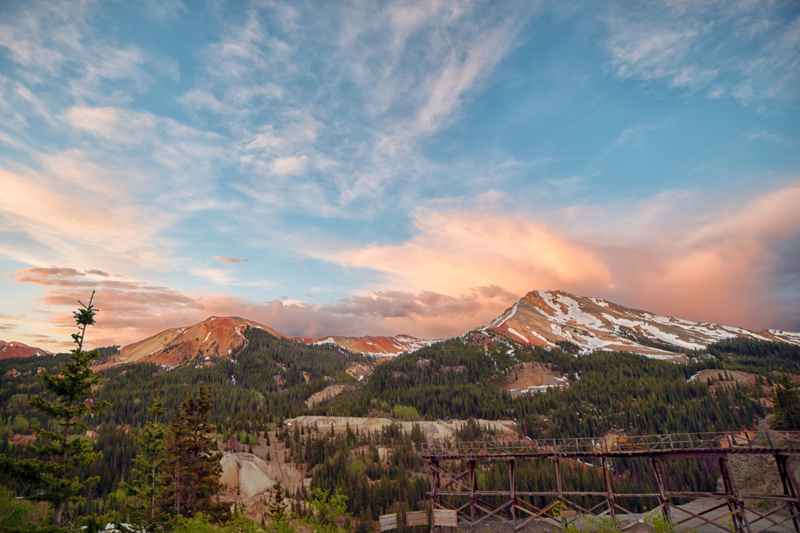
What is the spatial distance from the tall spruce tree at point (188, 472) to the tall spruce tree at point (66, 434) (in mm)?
18557

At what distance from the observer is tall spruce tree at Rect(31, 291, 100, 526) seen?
80.5ft

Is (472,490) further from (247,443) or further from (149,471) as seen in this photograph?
(247,443)

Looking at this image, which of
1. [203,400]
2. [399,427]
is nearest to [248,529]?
[203,400]

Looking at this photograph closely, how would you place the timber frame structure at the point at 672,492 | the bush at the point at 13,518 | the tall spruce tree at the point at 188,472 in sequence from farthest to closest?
the tall spruce tree at the point at 188,472 → the timber frame structure at the point at 672,492 → the bush at the point at 13,518

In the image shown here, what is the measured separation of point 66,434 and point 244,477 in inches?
3796

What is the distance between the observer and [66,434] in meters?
26.0

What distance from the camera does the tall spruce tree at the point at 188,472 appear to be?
43.5 m

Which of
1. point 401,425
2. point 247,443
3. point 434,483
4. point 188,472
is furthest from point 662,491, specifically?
point 401,425

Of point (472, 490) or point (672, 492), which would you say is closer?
point (672, 492)

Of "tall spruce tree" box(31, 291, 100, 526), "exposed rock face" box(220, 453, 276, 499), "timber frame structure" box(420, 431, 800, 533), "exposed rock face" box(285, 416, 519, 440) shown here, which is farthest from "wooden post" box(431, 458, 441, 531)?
"exposed rock face" box(285, 416, 519, 440)

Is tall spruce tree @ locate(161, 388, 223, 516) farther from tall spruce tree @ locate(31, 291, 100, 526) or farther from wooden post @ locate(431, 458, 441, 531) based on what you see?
wooden post @ locate(431, 458, 441, 531)

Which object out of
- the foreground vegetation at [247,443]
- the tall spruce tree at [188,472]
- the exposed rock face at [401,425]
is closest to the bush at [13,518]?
the foreground vegetation at [247,443]

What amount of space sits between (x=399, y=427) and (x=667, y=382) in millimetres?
111960

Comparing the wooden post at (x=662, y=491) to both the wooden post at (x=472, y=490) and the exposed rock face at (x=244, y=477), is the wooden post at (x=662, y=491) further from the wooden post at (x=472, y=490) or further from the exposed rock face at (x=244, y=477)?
the exposed rock face at (x=244, y=477)
